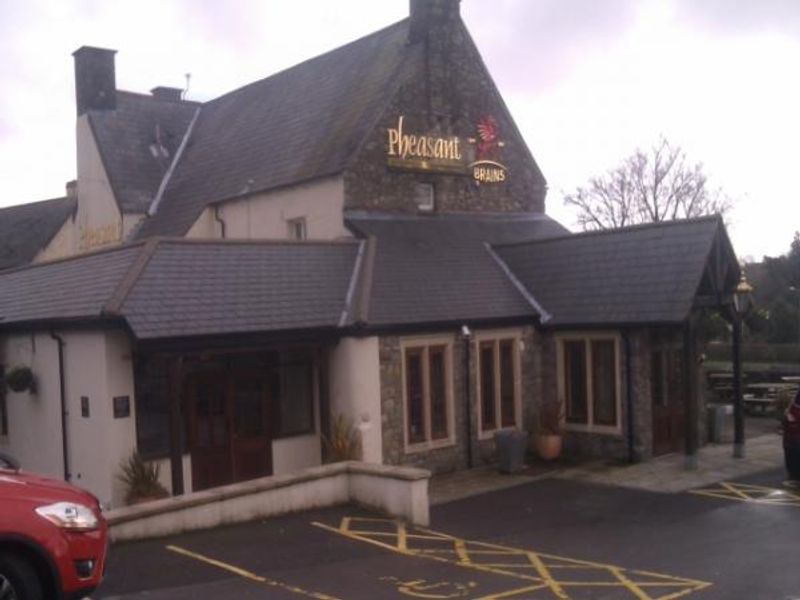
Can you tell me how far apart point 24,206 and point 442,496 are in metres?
31.4

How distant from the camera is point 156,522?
37.2 ft

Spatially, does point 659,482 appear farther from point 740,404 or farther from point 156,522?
point 156,522

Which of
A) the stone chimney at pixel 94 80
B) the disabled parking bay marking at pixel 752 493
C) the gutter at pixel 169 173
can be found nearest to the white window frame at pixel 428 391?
the disabled parking bay marking at pixel 752 493

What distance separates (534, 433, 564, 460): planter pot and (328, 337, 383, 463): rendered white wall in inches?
142

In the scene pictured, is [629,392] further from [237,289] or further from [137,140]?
[137,140]

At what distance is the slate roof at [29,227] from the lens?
34.1m

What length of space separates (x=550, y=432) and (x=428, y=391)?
2822 millimetres

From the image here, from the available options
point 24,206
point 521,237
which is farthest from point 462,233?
point 24,206

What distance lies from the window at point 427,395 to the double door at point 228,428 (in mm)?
2747

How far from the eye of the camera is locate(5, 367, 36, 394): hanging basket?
1673 centimetres

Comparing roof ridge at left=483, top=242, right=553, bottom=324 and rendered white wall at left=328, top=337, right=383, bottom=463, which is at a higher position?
roof ridge at left=483, top=242, right=553, bottom=324

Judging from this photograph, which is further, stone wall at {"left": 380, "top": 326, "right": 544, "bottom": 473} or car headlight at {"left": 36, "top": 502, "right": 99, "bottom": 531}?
stone wall at {"left": 380, "top": 326, "right": 544, "bottom": 473}

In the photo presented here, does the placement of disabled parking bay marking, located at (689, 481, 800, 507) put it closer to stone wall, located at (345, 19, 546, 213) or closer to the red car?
stone wall, located at (345, 19, 546, 213)

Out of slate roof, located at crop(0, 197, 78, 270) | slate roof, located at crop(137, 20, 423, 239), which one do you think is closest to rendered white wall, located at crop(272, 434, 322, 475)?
slate roof, located at crop(137, 20, 423, 239)
